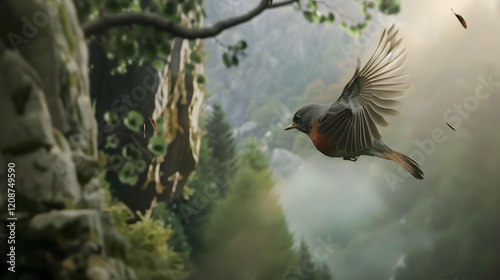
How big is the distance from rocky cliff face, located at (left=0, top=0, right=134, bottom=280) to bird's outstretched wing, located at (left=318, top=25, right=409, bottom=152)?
811 millimetres

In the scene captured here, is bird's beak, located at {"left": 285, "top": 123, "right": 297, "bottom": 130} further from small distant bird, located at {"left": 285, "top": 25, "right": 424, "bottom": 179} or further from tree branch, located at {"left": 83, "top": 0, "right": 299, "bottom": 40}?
tree branch, located at {"left": 83, "top": 0, "right": 299, "bottom": 40}

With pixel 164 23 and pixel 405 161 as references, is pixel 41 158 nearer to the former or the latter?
pixel 164 23

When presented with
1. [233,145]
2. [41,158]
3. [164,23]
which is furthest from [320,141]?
[41,158]

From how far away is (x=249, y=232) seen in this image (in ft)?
6.11

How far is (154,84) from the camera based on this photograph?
1.73 meters

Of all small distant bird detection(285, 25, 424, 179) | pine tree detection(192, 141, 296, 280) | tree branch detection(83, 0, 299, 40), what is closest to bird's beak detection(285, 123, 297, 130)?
small distant bird detection(285, 25, 424, 179)

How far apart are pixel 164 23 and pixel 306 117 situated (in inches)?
22.5

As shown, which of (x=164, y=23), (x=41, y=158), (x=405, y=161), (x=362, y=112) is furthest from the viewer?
(x=405, y=161)

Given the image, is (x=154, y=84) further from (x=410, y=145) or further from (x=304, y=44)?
(x=410, y=145)

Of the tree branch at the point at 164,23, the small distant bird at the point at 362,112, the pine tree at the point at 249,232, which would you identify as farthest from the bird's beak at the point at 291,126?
the tree branch at the point at 164,23

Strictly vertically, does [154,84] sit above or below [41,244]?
above

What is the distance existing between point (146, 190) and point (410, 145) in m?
0.98

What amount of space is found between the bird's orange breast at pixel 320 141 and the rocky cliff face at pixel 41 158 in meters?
0.75

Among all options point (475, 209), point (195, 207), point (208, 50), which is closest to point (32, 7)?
point (208, 50)
